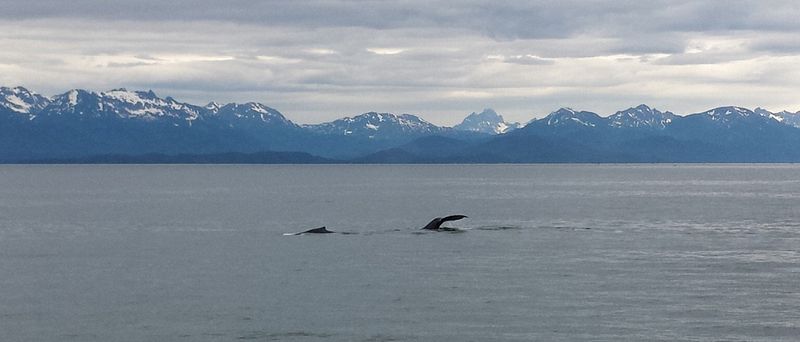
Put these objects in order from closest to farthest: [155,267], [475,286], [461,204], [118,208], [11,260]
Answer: [475,286] < [155,267] < [11,260] < [118,208] < [461,204]

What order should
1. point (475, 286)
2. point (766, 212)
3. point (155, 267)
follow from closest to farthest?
point (475, 286)
point (155, 267)
point (766, 212)

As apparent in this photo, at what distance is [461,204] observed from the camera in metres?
120

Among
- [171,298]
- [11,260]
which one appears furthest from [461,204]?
[171,298]

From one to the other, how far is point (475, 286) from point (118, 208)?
233 feet

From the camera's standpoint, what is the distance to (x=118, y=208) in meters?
108

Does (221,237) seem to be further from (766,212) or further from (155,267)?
(766,212)

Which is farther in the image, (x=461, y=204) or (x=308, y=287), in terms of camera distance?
(x=461, y=204)

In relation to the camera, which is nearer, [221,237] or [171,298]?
[171,298]

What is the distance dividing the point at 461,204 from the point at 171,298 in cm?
8150

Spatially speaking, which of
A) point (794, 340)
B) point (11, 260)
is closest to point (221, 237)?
point (11, 260)

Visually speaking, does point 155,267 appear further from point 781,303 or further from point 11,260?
point 781,303

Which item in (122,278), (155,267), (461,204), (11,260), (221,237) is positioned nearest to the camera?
(122,278)

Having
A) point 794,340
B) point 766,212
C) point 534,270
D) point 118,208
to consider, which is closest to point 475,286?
point 534,270

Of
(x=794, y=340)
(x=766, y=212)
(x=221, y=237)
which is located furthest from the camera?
(x=766, y=212)
